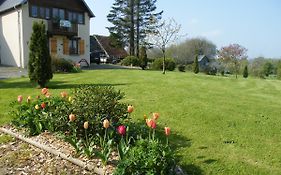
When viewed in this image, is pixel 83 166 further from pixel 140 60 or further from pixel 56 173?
pixel 140 60

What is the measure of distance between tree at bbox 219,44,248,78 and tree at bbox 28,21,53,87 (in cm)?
3312

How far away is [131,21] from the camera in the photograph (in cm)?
4209

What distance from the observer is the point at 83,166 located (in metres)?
4.04

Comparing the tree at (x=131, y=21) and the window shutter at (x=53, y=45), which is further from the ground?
the tree at (x=131, y=21)

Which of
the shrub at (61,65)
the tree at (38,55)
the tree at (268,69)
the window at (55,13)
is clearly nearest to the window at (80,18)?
the window at (55,13)

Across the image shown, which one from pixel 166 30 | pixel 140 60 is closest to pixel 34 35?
pixel 166 30

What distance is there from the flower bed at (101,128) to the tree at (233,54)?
3777cm

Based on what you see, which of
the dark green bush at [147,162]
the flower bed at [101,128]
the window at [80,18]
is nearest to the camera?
the dark green bush at [147,162]

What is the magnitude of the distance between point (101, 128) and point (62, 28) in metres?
25.7

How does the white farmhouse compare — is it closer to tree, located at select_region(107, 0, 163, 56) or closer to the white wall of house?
the white wall of house

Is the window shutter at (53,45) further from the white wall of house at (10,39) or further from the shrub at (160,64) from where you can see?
the shrub at (160,64)

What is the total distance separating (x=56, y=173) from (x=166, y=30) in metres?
23.8

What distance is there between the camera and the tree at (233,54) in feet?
134

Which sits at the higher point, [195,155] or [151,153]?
[151,153]
